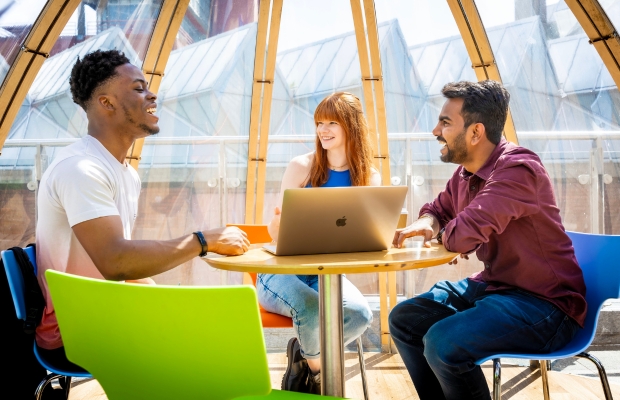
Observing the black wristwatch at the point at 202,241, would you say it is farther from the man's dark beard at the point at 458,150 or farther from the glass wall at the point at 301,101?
the glass wall at the point at 301,101

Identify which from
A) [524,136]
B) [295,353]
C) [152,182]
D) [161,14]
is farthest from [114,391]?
[524,136]

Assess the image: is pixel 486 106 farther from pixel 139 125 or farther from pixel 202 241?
pixel 139 125

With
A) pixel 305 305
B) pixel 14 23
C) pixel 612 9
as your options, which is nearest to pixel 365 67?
pixel 612 9

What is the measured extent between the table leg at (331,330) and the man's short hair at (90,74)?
1415 millimetres

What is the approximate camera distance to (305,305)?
285 cm

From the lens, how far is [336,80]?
17.0 feet

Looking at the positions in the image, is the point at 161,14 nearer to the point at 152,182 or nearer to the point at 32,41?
the point at 32,41

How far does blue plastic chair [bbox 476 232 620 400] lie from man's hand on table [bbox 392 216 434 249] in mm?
596

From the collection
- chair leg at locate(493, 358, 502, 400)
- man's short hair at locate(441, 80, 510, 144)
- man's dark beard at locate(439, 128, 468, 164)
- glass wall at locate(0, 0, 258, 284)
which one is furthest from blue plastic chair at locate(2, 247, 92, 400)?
glass wall at locate(0, 0, 258, 284)

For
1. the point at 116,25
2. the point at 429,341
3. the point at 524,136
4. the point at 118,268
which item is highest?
the point at 116,25

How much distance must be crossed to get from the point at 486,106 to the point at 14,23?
3.36 m

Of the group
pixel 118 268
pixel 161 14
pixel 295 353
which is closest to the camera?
pixel 118 268

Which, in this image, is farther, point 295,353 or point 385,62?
point 385,62

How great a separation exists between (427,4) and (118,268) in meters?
3.67
